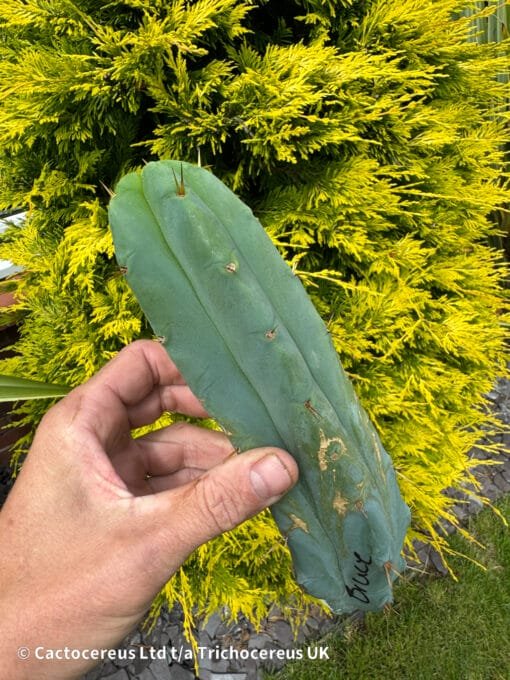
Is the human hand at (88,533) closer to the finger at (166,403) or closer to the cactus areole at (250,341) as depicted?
the cactus areole at (250,341)

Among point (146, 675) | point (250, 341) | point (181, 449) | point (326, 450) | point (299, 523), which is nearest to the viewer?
point (250, 341)

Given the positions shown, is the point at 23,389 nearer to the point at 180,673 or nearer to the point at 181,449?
the point at 181,449

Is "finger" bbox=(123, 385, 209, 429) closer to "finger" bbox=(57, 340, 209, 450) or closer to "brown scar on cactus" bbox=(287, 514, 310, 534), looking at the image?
"finger" bbox=(57, 340, 209, 450)

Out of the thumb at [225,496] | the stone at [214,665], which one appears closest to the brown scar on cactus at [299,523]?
the thumb at [225,496]

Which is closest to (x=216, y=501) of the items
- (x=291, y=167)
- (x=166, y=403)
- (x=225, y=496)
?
(x=225, y=496)

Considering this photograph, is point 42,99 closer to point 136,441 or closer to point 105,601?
point 136,441

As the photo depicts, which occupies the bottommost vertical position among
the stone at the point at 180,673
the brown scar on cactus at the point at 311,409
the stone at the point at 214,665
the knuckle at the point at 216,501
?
the stone at the point at 214,665

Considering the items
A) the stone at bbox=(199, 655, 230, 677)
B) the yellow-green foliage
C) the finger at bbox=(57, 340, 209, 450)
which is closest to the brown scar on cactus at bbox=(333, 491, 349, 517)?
the yellow-green foliage
